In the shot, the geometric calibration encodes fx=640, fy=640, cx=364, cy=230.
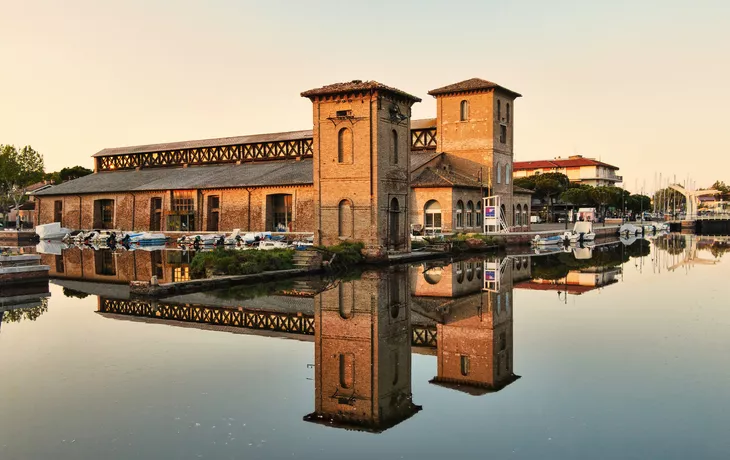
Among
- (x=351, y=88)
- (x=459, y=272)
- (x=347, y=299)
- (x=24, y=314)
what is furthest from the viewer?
(x=351, y=88)

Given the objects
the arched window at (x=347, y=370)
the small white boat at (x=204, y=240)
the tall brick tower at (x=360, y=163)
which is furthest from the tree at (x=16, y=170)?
the arched window at (x=347, y=370)

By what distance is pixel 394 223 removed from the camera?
31016 millimetres

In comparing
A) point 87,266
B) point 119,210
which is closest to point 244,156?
point 119,210

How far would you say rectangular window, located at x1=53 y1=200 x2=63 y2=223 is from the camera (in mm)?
58750

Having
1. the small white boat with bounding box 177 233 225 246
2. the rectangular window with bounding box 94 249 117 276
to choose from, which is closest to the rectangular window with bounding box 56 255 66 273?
the rectangular window with bounding box 94 249 117 276

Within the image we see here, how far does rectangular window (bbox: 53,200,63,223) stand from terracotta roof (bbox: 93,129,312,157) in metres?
7.12

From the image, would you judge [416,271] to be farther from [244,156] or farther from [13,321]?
[244,156]

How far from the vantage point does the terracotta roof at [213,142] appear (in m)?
51.4

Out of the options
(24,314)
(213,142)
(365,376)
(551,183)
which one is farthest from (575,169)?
(365,376)

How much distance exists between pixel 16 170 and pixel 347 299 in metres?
68.2

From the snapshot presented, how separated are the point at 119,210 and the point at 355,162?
32.1m

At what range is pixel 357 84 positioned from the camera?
29.4m

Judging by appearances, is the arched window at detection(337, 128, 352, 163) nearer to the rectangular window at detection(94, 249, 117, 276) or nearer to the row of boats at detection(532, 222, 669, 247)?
the rectangular window at detection(94, 249, 117, 276)

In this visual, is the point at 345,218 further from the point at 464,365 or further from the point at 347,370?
the point at 347,370
